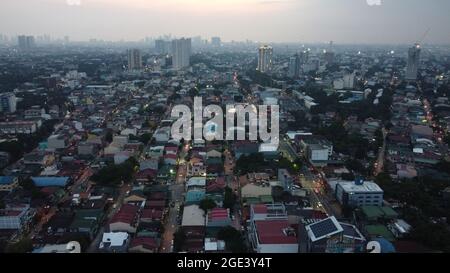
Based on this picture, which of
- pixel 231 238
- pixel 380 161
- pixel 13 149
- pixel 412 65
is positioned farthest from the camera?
pixel 412 65

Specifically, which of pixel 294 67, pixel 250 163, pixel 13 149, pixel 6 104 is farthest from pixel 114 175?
pixel 294 67

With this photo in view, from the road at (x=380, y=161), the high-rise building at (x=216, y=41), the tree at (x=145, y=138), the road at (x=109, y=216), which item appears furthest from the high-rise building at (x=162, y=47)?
the road at (x=109, y=216)

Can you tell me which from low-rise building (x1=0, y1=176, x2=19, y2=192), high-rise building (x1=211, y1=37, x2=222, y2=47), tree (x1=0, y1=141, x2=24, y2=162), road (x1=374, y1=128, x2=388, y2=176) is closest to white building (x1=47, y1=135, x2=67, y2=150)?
tree (x1=0, y1=141, x2=24, y2=162)

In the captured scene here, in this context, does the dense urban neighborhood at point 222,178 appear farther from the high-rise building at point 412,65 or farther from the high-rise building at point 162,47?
the high-rise building at point 162,47

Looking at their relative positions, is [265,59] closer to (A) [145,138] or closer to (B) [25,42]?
(A) [145,138]

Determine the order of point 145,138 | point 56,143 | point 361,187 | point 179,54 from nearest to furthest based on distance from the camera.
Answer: point 361,187 → point 56,143 → point 145,138 → point 179,54
